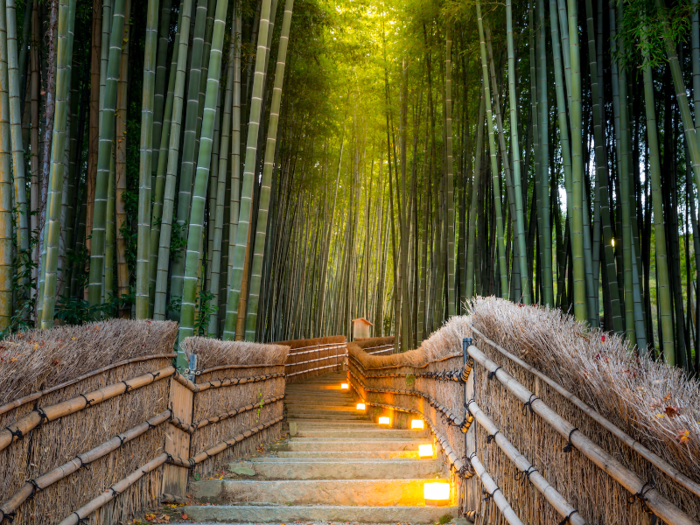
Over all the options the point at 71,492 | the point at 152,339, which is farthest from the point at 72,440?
the point at 152,339

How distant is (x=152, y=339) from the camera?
239 centimetres

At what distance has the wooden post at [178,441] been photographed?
8.18 ft

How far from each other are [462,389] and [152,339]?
4.36 feet

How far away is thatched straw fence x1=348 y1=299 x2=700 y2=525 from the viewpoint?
3.52 ft

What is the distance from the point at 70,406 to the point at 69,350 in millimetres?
171

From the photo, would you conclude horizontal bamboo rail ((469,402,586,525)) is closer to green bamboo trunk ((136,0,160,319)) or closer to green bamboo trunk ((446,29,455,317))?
green bamboo trunk ((136,0,160,319))

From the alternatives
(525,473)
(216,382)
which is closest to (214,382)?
(216,382)

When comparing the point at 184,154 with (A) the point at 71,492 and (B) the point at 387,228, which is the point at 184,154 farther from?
(B) the point at 387,228

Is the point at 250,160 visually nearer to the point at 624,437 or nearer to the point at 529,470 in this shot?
the point at 529,470

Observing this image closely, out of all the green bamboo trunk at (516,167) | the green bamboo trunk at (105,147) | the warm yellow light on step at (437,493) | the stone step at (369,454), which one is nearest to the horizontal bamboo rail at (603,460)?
the warm yellow light on step at (437,493)

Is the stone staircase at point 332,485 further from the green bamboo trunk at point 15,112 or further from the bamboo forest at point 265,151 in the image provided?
the green bamboo trunk at point 15,112

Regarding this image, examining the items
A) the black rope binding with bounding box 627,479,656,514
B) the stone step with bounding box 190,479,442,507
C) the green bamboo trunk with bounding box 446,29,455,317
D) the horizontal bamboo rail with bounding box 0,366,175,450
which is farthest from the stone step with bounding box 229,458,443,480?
the green bamboo trunk with bounding box 446,29,455,317

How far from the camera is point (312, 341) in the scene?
876 centimetres

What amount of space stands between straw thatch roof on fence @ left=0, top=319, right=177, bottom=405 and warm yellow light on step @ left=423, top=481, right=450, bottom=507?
128 cm
